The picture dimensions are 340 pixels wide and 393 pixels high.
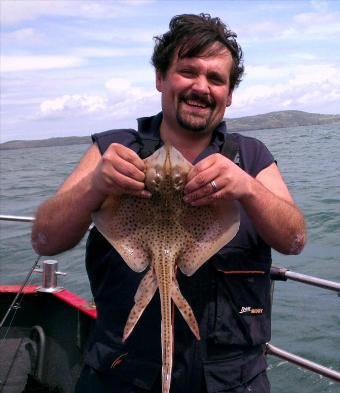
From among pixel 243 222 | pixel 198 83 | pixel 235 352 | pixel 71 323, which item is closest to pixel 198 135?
pixel 198 83

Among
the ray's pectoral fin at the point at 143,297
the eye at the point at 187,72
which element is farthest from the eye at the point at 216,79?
the ray's pectoral fin at the point at 143,297

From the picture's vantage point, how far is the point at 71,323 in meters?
5.32

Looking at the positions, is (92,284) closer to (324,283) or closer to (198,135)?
(198,135)

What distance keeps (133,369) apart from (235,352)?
22.2 inches

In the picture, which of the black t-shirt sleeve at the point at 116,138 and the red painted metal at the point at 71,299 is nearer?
the black t-shirt sleeve at the point at 116,138

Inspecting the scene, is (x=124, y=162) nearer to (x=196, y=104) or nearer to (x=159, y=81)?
(x=196, y=104)

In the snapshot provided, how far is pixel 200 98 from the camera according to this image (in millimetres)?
3029

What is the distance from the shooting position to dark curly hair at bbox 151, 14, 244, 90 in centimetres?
315

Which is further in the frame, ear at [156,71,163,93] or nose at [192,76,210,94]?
ear at [156,71,163,93]

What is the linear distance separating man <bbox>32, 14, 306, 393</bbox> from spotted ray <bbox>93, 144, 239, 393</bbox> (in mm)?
119

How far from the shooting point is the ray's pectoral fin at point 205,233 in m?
2.68

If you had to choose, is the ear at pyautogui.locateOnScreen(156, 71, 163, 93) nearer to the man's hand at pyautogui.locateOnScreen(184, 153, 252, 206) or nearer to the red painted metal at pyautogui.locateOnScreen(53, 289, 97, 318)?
the man's hand at pyautogui.locateOnScreen(184, 153, 252, 206)

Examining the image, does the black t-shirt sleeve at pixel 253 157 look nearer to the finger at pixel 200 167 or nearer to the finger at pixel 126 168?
the finger at pixel 200 167

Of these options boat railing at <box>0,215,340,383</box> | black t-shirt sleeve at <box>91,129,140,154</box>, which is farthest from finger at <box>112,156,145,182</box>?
boat railing at <box>0,215,340,383</box>
